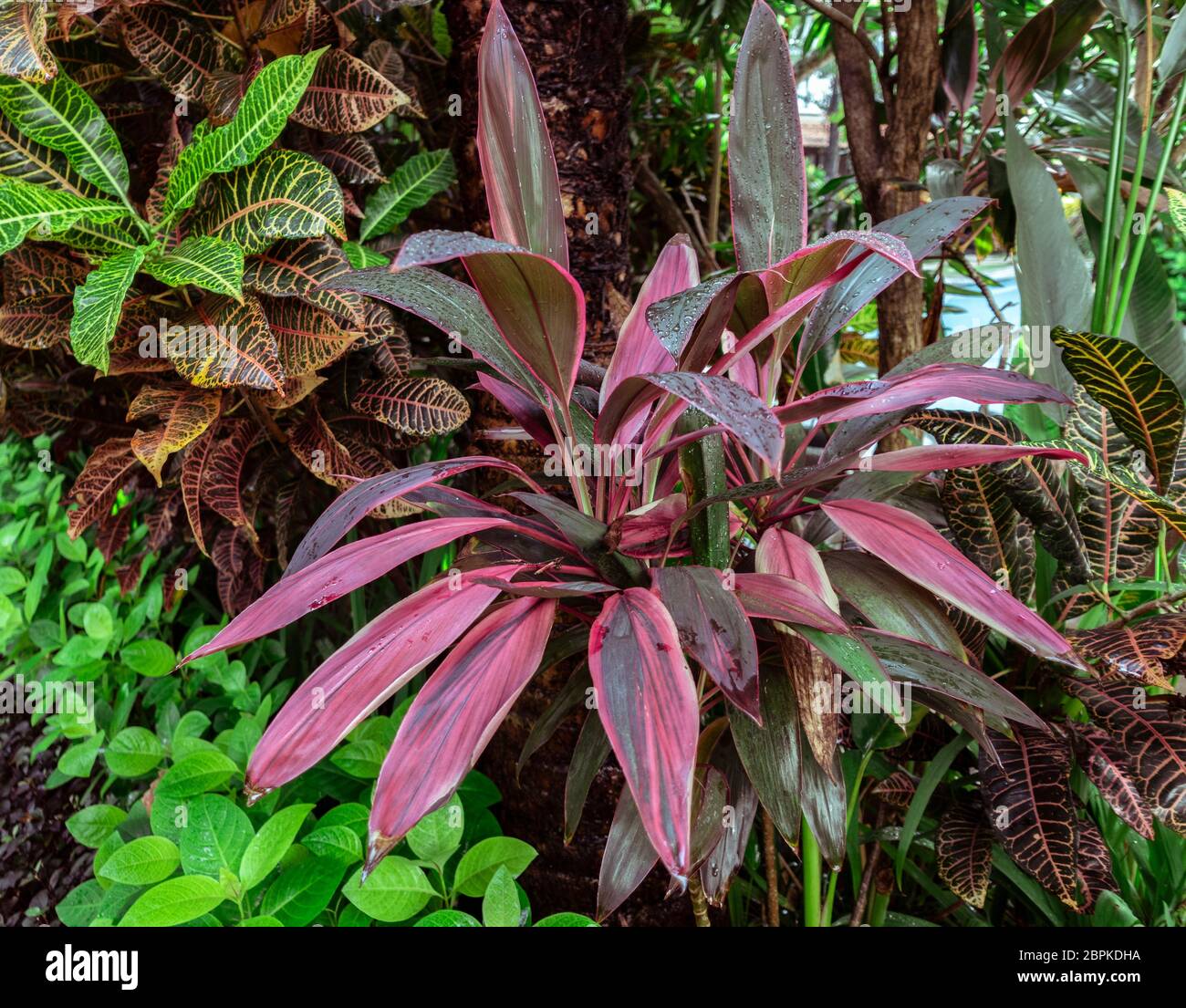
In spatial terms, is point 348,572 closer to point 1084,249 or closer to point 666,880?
point 666,880

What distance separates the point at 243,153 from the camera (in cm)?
95

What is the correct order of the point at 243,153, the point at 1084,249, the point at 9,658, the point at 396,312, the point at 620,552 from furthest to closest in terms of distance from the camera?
the point at 1084,249, the point at 9,658, the point at 396,312, the point at 243,153, the point at 620,552

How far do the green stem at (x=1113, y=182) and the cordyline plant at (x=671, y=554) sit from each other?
444 millimetres

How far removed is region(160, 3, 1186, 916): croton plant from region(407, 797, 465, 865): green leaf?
0.68ft

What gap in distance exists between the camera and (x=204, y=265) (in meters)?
0.93

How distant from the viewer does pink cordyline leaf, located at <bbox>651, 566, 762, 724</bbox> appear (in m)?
0.56

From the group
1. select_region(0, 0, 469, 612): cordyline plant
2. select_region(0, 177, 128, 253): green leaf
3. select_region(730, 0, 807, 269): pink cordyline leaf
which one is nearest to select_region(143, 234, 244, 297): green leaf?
select_region(0, 0, 469, 612): cordyline plant

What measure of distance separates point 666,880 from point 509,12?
42.1 inches

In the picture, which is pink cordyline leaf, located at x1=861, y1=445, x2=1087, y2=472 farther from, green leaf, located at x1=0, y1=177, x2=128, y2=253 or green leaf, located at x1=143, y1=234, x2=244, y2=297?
green leaf, located at x1=0, y1=177, x2=128, y2=253

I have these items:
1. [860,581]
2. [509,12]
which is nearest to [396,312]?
[509,12]

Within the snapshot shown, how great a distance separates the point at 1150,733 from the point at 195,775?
1.06 metres

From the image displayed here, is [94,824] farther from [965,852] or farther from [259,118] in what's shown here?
[965,852]

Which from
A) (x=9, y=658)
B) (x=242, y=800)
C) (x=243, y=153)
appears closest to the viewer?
(x=243, y=153)

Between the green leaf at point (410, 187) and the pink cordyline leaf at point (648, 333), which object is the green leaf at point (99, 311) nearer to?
the green leaf at point (410, 187)
